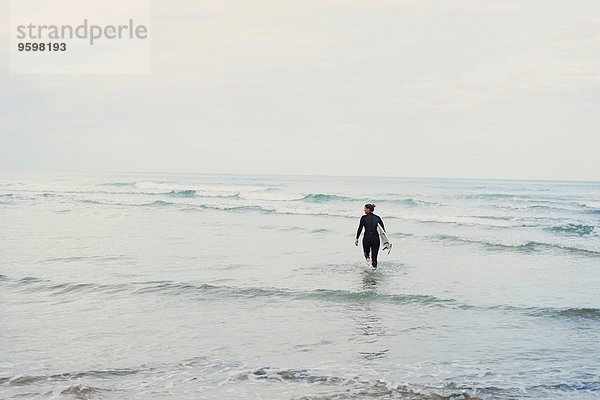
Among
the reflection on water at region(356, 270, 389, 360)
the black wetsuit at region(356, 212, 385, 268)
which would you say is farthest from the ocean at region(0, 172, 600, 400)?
the black wetsuit at region(356, 212, 385, 268)

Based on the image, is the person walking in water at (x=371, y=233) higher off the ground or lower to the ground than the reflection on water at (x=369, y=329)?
higher

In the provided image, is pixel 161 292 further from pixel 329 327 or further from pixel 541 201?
pixel 541 201

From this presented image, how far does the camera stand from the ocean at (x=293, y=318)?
6.32 meters

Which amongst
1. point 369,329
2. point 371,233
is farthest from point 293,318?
point 371,233

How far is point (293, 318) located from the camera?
922 centimetres

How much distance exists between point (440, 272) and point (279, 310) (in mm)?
5681

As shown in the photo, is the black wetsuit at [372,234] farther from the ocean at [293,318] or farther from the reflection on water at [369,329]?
the reflection on water at [369,329]

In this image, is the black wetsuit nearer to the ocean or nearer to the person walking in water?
the person walking in water

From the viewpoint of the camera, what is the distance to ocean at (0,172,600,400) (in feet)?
20.7

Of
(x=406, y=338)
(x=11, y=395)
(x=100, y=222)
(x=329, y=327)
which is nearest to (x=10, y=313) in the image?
(x=11, y=395)

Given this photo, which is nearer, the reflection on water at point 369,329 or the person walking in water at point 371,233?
the reflection on water at point 369,329

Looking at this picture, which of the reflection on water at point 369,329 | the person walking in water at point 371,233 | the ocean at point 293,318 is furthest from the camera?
the person walking in water at point 371,233

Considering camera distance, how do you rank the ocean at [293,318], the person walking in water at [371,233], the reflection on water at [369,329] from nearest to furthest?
the ocean at [293,318]
the reflection on water at [369,329]
the person walking in water at [371,233]

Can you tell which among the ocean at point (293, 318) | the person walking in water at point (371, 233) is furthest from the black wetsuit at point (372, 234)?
the ocean at point (293, 318)
